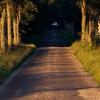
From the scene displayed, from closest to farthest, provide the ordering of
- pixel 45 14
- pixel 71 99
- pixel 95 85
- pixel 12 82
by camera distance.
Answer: pixel 71 99 < pixel 95 85 < pixel 12 82 < pixel 45 14

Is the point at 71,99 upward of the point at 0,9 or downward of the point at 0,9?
downward

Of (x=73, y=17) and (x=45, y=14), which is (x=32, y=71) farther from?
(x=45, y=14)

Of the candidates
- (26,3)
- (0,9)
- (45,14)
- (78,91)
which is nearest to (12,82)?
(78,91)

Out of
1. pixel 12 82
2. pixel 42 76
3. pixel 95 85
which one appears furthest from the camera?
pixel 42 76

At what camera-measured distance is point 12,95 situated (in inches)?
606

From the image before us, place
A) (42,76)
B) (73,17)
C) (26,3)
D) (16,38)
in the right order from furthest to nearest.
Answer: (73,17) → (16,38) → (26,3) → (42,76)

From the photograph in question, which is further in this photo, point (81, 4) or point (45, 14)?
point (45, 14)

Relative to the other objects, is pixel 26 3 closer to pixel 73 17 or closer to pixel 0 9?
pixel 0 9

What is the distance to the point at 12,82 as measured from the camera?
1923 centimetres


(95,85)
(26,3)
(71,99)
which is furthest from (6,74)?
(26,3)

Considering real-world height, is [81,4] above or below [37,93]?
above

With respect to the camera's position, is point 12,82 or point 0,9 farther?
point 0,9

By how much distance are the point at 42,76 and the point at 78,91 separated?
5438 mm

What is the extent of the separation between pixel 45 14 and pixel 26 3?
3183cm
